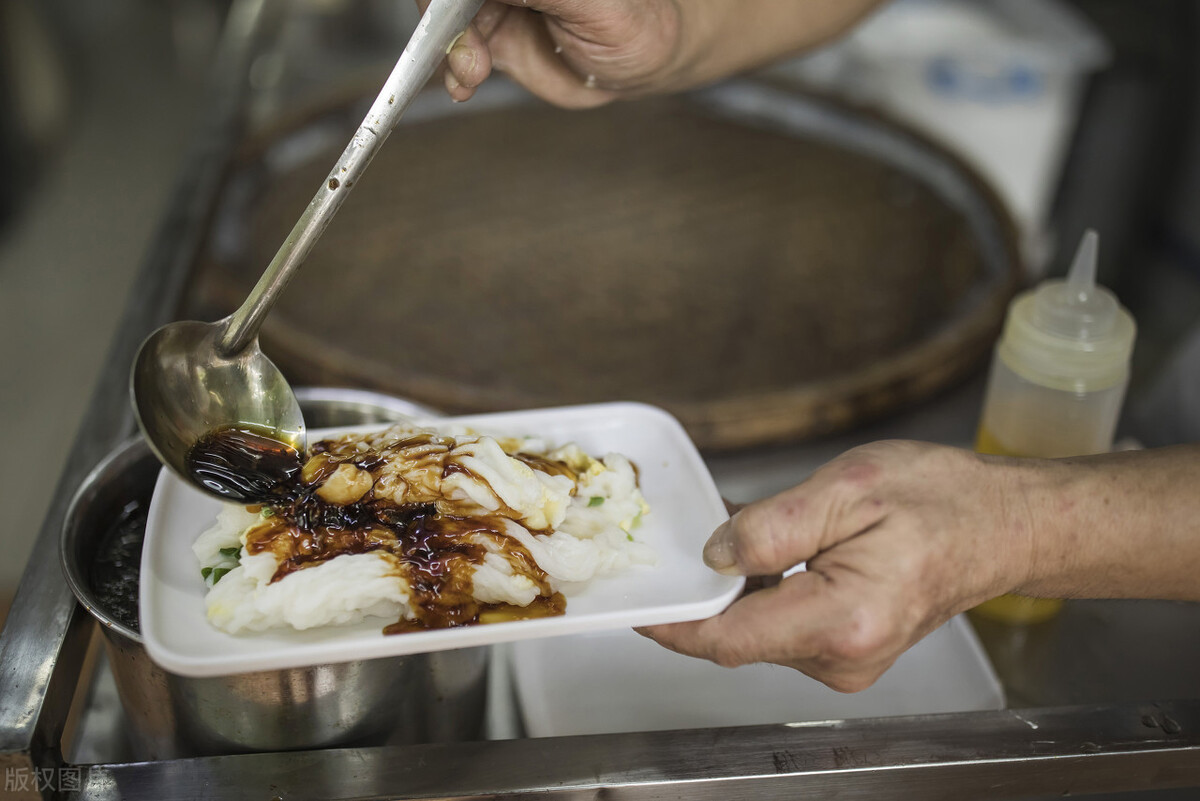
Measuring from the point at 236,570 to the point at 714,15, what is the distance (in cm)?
107

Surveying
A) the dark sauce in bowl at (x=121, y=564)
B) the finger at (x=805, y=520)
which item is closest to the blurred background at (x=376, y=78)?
the finger at (x=805, y=520)

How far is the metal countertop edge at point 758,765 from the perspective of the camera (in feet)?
2.89

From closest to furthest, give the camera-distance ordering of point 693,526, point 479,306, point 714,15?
point 693,526, point 714,15, point 479,306

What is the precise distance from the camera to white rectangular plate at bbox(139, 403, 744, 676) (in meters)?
0.83

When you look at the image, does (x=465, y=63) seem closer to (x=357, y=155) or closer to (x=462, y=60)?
(x=462, y=60)

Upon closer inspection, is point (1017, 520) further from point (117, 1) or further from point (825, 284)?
point (117, 1)

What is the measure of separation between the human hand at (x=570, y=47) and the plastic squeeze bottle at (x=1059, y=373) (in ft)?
2.07

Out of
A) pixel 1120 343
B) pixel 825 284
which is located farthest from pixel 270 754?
pixel 825 284

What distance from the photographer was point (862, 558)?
0.90 meters

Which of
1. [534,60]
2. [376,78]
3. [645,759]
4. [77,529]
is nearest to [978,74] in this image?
[376,78]

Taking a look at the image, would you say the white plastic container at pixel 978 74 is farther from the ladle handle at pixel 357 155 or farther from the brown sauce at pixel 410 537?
the brown sauce at pixel 410 537

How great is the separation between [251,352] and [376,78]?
148cm

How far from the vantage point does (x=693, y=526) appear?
3.46ft

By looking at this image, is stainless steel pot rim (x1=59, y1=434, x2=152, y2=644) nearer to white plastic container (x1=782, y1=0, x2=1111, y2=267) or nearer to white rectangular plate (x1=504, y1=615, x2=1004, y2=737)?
white rectangular plate (x1=504, y1=615, x2=1004, y2=737)
